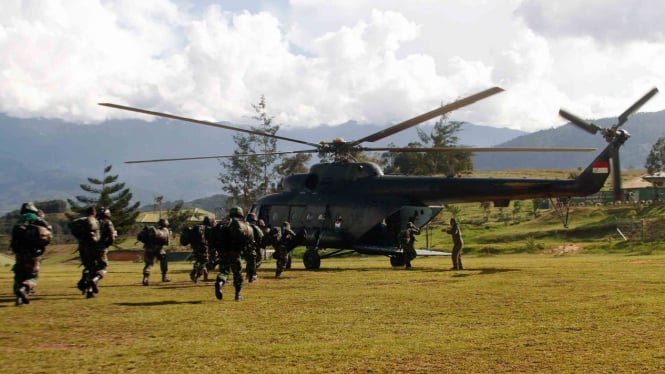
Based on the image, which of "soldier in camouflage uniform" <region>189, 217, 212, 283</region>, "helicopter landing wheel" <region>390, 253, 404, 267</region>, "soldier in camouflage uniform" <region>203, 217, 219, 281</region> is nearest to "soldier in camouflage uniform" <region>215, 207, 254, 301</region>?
"soldier in camouflage uniform" <region>203, 217, 219, 281</region>

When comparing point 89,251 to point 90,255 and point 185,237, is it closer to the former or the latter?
point 90,255

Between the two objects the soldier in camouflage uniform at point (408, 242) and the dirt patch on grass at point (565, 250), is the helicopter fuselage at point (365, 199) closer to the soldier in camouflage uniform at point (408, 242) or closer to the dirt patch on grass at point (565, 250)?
the soldier in camouflage uniform at point (408, 242)

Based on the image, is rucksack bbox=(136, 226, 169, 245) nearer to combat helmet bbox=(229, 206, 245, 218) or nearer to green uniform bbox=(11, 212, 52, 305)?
combat helmet bbox=(229, 206, 245, 218)

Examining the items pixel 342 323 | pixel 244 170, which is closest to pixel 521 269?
pixel 342 323

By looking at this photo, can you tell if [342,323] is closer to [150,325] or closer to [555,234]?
[150,325]

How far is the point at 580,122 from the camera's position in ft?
65.5

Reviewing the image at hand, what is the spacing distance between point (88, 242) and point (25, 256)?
5.21ft

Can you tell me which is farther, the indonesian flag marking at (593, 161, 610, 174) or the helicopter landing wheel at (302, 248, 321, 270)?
the helicopter landing wheel at (302, 248, 321, 270)

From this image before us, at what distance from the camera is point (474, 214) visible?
6706 centimetres

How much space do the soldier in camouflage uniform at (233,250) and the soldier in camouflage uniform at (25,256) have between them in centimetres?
358

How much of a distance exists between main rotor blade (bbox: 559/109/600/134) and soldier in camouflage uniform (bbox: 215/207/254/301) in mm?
11310

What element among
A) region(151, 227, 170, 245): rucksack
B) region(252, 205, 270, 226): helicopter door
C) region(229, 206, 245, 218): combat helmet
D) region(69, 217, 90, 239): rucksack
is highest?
region(252, 205, 270, 226): helicopter door

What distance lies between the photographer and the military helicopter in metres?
21.2

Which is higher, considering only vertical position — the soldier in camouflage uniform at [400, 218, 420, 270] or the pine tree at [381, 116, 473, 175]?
the pine tree at [381, 116, 473, 175]
